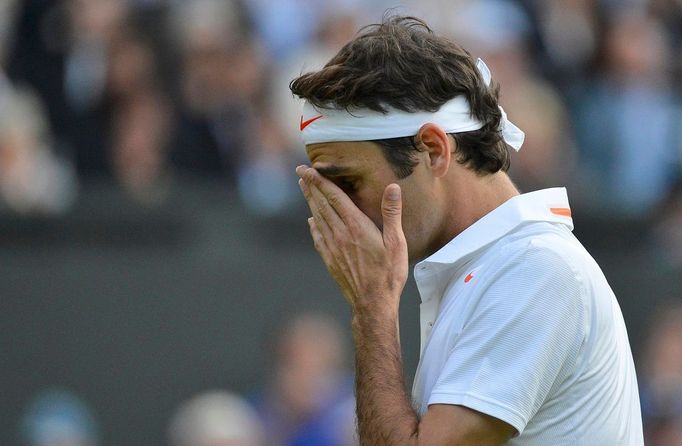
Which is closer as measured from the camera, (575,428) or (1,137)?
(575,428)

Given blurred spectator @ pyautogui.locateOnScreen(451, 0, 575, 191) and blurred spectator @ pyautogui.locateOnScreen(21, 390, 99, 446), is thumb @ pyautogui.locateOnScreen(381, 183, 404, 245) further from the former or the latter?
blurred spectator @ pyautogui.locateOnScreen(451, 0, 575, 191)

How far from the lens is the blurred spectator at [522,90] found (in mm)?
7105

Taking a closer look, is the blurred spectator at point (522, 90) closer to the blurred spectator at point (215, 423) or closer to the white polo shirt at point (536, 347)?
the blurred spectator at point (215, 423)

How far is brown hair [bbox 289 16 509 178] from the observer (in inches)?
98.3

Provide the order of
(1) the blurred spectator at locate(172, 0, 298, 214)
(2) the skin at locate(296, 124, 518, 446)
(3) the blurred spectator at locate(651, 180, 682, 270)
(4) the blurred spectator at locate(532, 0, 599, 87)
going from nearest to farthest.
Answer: (2) the skin at locate(296, 124, 518, 446), (1) the blurred spectator at locate(172, 0, 298, 214), (3) the blurred spectator at locate(651, 180, 682, 270), (4) the blurred spectator at locate(532, 0, 599, 87)

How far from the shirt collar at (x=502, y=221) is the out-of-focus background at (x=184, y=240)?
385 cm

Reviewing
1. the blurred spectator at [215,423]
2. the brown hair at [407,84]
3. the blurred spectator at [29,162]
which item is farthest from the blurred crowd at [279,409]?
the brown hair at [407,84]

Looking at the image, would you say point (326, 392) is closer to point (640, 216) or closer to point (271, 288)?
point (271, 288)

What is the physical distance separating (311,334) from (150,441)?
1021 millimetres

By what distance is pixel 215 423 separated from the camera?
6207 millimetres

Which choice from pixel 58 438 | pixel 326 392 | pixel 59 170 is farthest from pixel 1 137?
pixel 326 392

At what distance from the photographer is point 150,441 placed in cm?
621

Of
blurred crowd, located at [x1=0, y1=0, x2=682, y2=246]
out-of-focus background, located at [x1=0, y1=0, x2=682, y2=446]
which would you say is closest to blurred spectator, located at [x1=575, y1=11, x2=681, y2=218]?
blurred crowd, located at [x1=0, y1=0, x2=682, y2=246]

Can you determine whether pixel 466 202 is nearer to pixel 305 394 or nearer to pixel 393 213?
pixel 393 213
